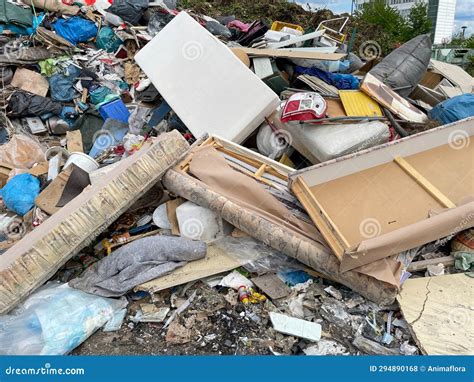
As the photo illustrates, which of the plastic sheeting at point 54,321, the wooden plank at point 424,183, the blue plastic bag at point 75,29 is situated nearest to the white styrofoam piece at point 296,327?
the plastic sheeting at point 54,321

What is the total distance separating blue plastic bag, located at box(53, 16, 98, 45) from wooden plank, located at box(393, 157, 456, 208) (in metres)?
5.13

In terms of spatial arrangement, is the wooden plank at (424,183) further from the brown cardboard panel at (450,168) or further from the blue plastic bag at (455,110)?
the blue plastic bag at (455,110)

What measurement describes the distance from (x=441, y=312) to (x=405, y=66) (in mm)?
3029

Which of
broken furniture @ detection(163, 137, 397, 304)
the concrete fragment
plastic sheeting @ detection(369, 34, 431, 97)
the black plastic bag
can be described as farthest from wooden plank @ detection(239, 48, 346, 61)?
the concrete fragment

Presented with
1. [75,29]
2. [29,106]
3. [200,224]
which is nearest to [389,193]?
[200,224]

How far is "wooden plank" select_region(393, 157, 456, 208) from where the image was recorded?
3.06 m

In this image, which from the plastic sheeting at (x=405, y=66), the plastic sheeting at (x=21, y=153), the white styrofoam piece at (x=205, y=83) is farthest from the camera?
the plastic sheeting at (x=21, y=153)

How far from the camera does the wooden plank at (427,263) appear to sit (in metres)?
2.96

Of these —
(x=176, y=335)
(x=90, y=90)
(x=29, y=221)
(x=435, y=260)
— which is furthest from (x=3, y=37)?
(x=435, y=260)

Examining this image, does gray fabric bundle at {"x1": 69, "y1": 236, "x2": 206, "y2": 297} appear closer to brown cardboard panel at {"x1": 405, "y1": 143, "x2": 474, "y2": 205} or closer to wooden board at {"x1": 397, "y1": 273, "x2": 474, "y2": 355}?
wooden board at {"x1": 397, "y1": 273, "x2": 474, "y2": 355}

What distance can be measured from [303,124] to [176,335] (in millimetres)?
2048

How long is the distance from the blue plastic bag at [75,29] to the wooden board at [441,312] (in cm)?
578

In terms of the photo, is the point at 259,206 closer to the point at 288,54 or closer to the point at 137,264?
the point at 137,264

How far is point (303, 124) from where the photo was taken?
11.9 feet
